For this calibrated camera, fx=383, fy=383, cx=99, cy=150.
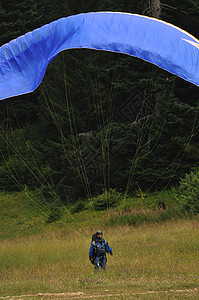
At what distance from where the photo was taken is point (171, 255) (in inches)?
374

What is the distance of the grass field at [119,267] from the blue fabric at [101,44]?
147 inches

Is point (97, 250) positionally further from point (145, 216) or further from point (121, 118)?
point (121, 118)

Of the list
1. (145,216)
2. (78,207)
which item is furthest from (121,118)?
(145,216)

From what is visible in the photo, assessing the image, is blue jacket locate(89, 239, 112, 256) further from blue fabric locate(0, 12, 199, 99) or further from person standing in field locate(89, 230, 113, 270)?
blue fabric locate(0, 12, 199, 99)

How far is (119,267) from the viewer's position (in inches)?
344

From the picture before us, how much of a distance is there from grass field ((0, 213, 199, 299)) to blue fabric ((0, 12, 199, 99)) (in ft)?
12.2

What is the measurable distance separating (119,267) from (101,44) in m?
4.93

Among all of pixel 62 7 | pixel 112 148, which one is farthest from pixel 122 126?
pixel 62 7

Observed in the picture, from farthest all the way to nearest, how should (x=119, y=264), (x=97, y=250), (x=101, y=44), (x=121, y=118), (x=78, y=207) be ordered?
(x=121, y=118), (x=78, y=207), (x=119, y=264), (x=97, y=250), (x=101, y=44)

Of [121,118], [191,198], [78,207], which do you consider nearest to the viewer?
[191,198]

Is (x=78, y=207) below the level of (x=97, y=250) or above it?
above

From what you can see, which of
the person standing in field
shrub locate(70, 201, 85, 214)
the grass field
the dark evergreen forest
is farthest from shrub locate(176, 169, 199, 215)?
the person standing in field

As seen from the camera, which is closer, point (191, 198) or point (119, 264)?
point (119, 264)

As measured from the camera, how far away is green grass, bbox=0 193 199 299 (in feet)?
22.5
